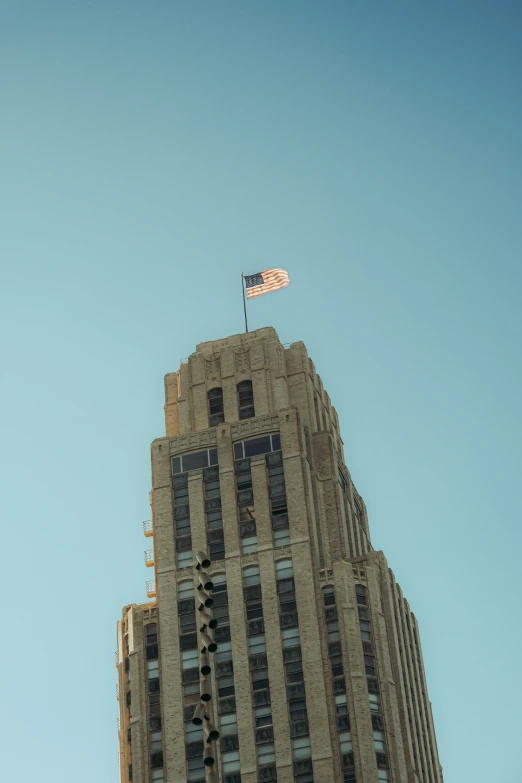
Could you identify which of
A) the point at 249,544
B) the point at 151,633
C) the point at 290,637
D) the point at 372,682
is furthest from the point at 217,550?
the point at 372,682

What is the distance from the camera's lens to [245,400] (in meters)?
126

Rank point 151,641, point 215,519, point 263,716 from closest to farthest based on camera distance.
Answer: point 263,716, point 151,641, point 215,519

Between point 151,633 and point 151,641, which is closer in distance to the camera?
point 151,641

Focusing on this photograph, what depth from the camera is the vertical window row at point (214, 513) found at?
114688mm

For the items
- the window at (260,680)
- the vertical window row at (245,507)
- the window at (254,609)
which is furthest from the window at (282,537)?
the window at (260,680)

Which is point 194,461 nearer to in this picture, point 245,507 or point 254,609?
point 245,507

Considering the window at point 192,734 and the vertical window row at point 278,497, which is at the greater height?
the vertical window row at point 278,497

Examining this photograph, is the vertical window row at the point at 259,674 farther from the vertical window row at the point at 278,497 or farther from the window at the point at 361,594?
the window at the point at 361,594

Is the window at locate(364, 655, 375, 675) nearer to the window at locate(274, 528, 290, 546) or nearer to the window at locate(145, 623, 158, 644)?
the window at locate(274, 528, 290, 546)

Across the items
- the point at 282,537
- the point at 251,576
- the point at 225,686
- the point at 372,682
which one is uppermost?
the point at 282,537

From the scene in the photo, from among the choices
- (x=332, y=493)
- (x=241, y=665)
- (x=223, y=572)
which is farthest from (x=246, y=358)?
(x=241, y=665)

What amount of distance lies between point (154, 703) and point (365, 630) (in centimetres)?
1769

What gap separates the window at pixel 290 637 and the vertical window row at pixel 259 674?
1677 mm

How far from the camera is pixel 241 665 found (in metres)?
108
